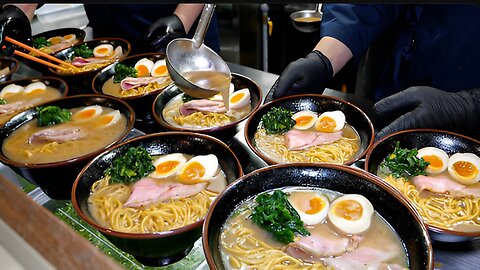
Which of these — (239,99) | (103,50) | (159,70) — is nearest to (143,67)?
(159,70)

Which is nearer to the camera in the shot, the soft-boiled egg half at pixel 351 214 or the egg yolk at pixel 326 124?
the soft-boiled egg half at pixel 351 214

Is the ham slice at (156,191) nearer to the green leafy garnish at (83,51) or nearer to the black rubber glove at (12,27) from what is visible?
the green leafy garnish at (83,51)

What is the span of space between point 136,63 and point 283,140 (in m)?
1.67

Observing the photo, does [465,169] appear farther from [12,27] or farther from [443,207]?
[12,27]

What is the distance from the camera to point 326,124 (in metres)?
2.51

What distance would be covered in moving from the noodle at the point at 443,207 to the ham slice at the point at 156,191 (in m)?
1.04

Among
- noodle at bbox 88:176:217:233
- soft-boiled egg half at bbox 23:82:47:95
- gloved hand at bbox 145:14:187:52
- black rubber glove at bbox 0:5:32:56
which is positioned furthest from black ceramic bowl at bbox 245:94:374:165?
black rubber glove at bbox 0:5:32:56

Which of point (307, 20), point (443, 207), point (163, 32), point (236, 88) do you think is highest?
point (163, 32)

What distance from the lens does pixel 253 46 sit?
6.41 meters

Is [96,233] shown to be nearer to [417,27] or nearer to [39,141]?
[39,141]

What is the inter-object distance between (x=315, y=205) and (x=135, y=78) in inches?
77.6

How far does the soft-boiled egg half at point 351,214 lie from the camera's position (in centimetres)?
165

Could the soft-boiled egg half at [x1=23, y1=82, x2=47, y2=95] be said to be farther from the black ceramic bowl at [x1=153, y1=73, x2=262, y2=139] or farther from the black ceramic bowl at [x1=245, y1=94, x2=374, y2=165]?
the black ceramic bowl at [x1=245, y1=94, x2=374, y2=165]

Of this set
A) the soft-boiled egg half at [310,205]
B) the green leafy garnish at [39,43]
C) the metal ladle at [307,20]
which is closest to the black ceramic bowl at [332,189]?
the soft-boiled egg half at [310,205]
